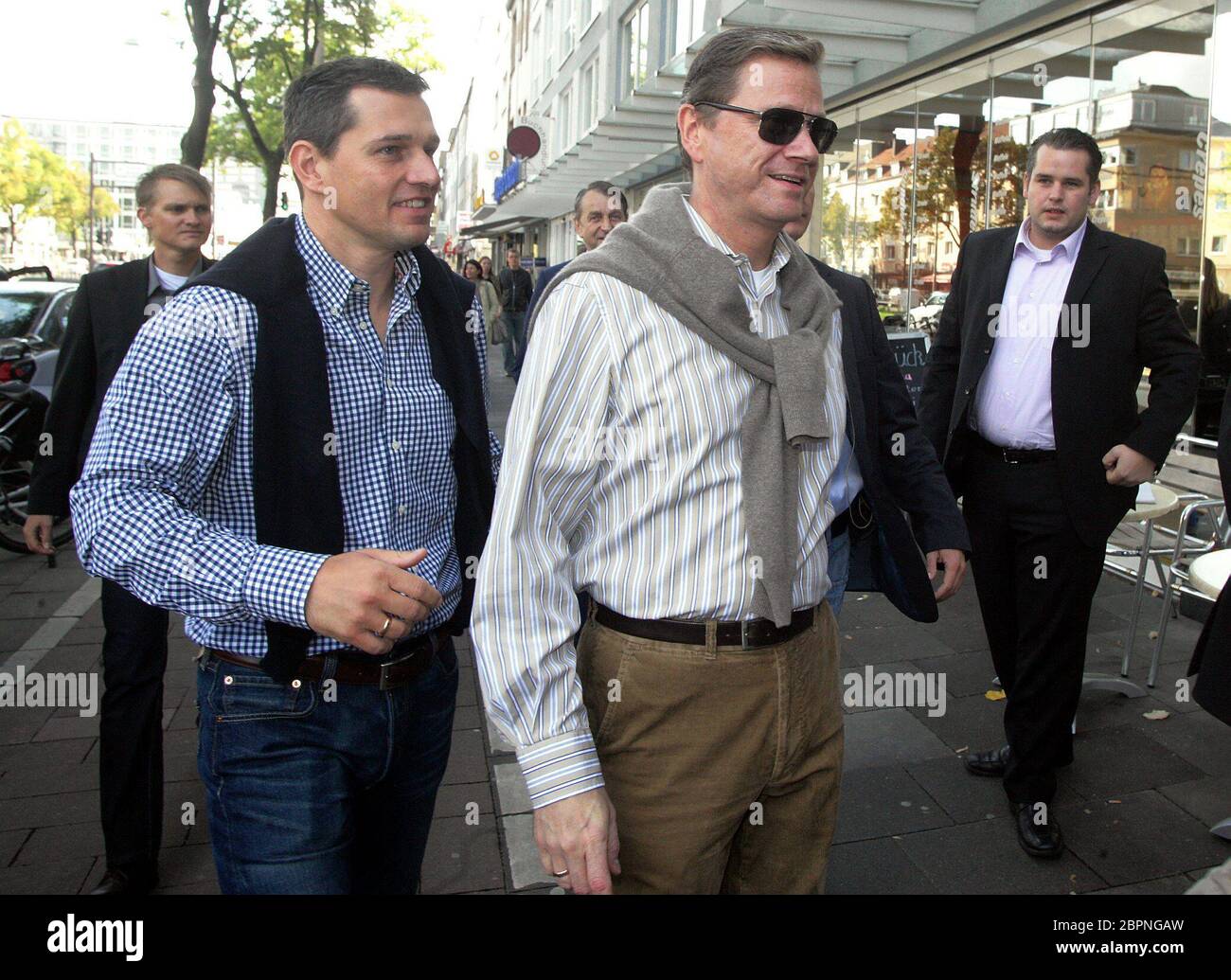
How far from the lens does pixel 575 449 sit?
1.83 meters

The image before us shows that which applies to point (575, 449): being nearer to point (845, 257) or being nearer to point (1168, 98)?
point (1168, 98)

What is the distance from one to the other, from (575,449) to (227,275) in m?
0.73

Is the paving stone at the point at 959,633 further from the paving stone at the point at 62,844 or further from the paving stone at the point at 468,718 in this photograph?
the paving stone at the point at 62,844

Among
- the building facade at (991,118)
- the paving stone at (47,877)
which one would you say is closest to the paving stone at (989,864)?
the paving stone at (47,877)

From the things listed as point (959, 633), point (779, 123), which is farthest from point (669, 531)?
point (959, 633)

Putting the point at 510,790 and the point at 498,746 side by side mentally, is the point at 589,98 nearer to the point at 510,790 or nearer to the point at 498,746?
the point at 498,746

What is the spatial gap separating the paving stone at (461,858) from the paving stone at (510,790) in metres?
0.12

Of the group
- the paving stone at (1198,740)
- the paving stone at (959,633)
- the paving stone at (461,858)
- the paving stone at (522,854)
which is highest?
the paving stone at (959,633)

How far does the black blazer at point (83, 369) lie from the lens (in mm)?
3326

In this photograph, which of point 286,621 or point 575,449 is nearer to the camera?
point 286,621

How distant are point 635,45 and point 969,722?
2253cm

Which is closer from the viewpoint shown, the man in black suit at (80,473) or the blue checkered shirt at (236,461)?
the blue checkered shirt at (236,461)

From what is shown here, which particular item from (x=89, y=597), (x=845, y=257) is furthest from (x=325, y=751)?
(x=845, y=257)
